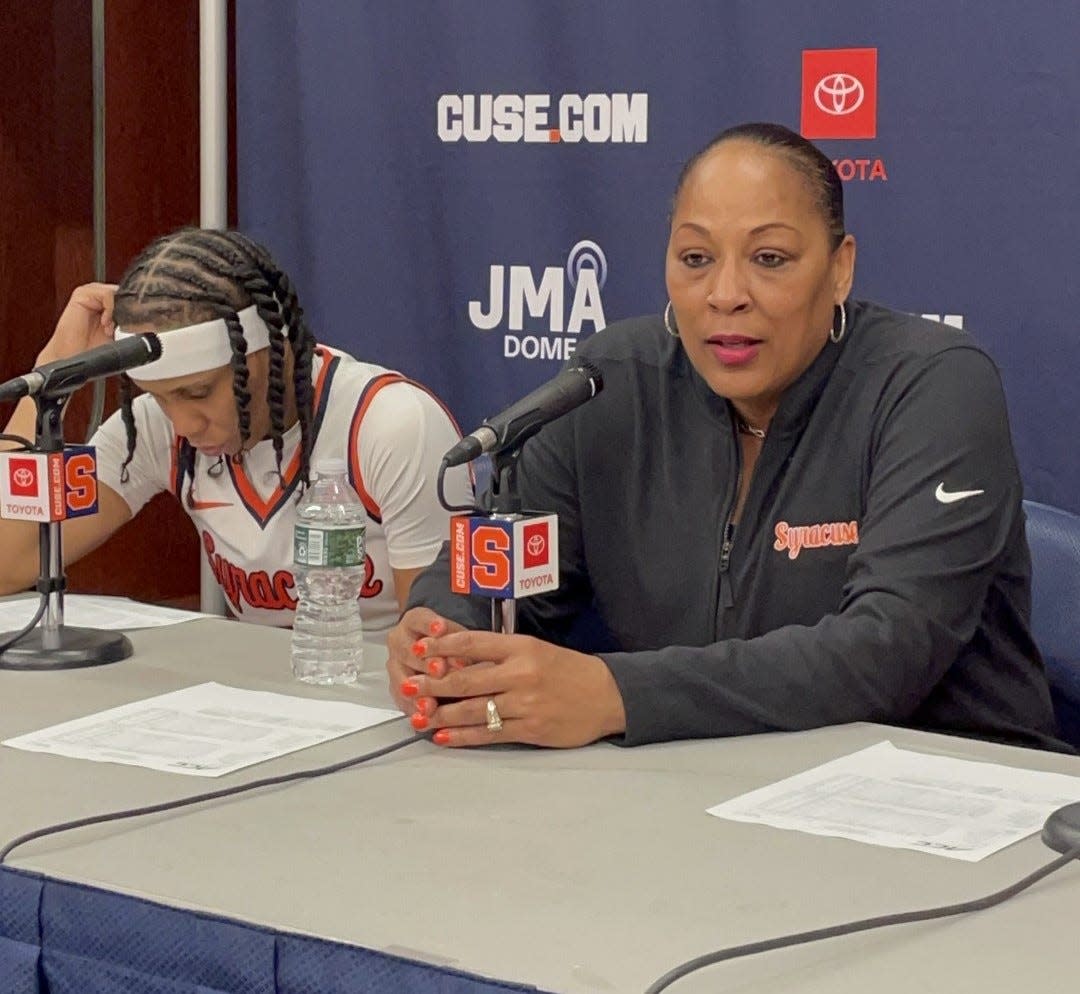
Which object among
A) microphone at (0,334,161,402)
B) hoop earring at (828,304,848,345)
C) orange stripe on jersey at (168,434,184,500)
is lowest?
orange stripe on jersey at (168,434,184,500)

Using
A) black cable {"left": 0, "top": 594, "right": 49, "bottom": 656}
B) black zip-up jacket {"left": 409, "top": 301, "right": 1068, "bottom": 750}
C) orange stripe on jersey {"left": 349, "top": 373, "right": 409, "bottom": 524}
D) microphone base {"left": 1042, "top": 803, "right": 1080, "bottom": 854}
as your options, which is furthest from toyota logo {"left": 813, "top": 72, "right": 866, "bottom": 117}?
microphone base {"left": 1042, "top": 803, "right": 1080, "bottom": 854}

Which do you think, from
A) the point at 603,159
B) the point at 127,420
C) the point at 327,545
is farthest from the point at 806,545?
the point at 603,159

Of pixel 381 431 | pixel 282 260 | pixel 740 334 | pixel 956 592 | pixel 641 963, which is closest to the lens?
pixel 641 963

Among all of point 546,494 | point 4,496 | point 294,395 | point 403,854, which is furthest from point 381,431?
point 403,854

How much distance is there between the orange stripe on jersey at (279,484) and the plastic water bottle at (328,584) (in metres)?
0.15

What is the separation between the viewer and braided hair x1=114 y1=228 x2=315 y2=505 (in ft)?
7.35

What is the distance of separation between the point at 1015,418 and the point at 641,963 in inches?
71.3

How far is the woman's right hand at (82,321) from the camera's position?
8.29 ft

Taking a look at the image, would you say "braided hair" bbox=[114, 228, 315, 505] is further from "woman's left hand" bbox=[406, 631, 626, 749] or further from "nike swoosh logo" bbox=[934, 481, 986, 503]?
"nike swoosh logo" bbox=[934, 481, 986, 503]

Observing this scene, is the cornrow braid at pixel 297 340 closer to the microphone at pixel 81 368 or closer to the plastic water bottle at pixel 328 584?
the plastic water bottle at pixel 328 584

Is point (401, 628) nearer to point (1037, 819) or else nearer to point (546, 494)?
point (546, 494)

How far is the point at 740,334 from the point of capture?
1.93m

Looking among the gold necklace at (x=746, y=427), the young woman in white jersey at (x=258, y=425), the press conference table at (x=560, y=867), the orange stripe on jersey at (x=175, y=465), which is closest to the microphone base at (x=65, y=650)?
the press conference table at (x=560, y=867)

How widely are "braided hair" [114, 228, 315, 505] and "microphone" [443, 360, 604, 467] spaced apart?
2.17ft
